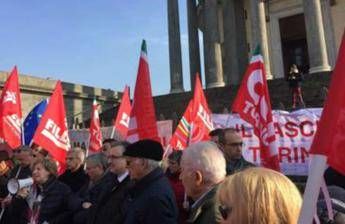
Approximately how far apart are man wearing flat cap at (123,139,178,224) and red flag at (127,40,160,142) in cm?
198

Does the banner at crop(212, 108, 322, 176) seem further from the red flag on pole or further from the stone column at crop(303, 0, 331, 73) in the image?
the stone column at crop(303, 0, 331, 73)

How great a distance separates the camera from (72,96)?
95.6ft

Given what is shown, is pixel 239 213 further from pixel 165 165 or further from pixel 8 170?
pixel 8 170

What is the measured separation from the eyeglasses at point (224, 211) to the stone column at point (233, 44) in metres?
26.7

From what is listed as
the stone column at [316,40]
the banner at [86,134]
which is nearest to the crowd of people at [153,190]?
the banner at [86,134]

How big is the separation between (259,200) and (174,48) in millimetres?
27815

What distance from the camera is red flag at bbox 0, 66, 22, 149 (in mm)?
8469

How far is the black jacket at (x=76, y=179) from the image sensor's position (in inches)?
239

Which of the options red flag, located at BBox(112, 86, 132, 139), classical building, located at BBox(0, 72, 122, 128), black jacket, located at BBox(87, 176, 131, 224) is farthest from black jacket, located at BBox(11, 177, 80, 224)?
classical building, located at BBox(0, 72, 122, 128)

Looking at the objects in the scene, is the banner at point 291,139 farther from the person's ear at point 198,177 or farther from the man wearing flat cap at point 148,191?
the person's ear at point 198,177

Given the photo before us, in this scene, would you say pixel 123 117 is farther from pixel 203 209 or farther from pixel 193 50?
pixel 193 50

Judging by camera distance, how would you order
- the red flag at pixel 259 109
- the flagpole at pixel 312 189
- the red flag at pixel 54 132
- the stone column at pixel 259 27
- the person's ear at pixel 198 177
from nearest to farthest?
the flagpole at pixel 312 189 < the person's ear at pixel 198 177 < the red flag at pixel 259 109 < the red flag at pixel 54 132 < the stone column at pixel 259 27

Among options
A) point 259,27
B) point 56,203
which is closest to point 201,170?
point 56,203

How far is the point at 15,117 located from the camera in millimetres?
8648
